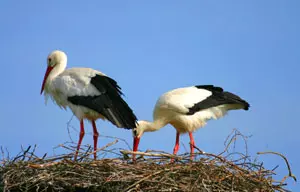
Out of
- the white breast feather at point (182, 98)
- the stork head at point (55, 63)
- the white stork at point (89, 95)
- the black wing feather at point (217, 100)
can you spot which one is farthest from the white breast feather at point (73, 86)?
the black wing feather at point (217, 100)

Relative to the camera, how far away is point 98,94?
962 cm

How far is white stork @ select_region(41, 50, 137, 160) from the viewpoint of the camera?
Result: 9.45m

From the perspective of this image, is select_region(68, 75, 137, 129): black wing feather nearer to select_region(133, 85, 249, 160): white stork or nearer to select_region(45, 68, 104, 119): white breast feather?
select_region(45, 68, 104, 119): white breast feather

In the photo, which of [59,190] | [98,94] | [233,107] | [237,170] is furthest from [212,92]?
[59,190]

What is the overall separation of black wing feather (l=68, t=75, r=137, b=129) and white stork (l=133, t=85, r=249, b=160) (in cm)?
109

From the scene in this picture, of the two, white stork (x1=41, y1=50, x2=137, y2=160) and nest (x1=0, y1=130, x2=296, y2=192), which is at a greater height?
white stork (x1=41, y1=50, x2=137, y2=160)

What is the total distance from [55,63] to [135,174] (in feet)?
13.3

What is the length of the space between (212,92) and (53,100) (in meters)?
2.55

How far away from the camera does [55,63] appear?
10.6 meters

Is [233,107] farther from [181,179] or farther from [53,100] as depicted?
[181,179]

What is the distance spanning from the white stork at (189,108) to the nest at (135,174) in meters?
3.27

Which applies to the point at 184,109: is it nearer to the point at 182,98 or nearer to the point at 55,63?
the point at 182,98

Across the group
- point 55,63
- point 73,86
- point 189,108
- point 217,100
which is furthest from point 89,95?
point 217,100

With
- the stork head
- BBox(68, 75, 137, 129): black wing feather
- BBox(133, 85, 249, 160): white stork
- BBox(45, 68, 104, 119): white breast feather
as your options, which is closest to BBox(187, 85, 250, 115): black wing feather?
BBox(133, 85, 249, 160): white stork
